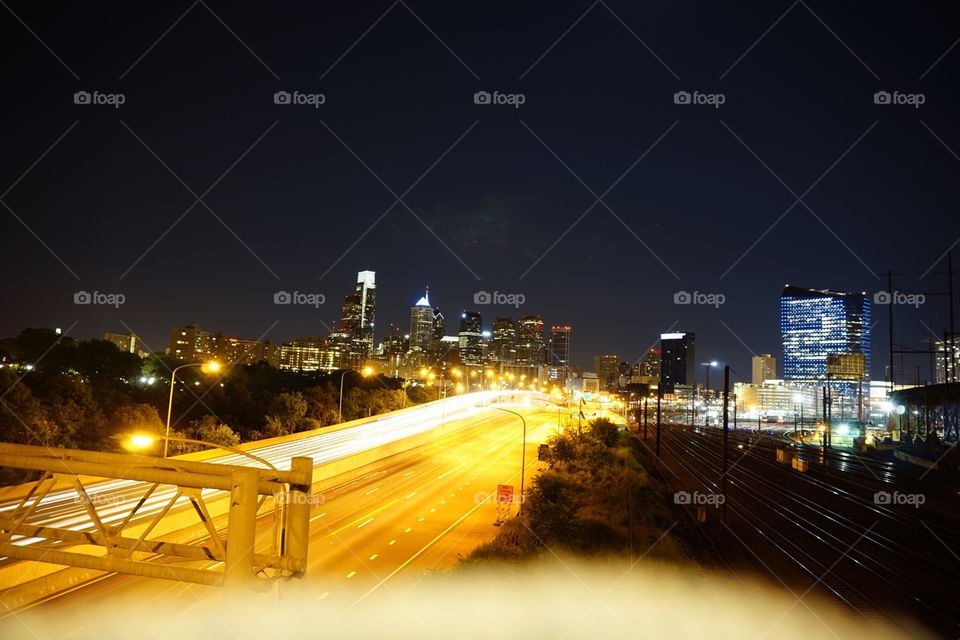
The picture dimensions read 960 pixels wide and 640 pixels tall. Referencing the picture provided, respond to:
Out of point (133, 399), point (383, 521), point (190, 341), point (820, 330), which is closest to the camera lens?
point (383, 521)

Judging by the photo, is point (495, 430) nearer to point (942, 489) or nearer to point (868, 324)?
point (942, 489)

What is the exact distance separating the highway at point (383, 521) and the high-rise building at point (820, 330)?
11673 centimetres

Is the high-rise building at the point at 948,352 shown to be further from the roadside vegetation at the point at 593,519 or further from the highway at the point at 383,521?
the highway at the point at 383,521

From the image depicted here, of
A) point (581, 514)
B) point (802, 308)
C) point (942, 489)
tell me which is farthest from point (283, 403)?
point (802, 308)

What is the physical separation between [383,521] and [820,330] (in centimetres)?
15155

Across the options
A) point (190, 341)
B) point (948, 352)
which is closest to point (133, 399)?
point (948, 352)

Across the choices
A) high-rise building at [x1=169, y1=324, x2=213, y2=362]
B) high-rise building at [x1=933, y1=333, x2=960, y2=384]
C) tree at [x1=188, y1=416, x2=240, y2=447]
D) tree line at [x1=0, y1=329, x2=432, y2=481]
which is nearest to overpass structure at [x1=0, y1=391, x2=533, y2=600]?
tree line at [x1=0, y1=329, x2=432, y2=481]

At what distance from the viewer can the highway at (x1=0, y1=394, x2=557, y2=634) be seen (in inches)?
719

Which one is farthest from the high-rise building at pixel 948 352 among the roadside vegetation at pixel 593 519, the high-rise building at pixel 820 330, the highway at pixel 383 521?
the highway at pixel 383 521

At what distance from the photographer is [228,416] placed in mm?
50438

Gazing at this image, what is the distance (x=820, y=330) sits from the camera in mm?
148500

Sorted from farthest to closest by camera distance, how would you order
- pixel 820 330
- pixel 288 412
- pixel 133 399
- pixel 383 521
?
pixel 820 330 < pixel 288 412 < pixel 133 399 < pixel 383 521

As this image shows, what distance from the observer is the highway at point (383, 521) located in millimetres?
18266

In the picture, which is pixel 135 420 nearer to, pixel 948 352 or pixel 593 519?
pixel 593 519
